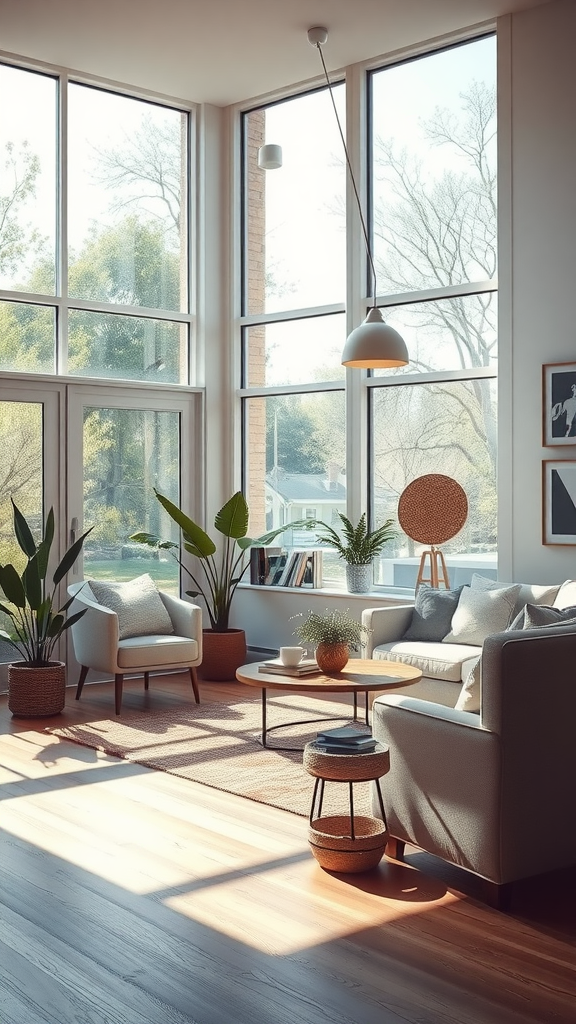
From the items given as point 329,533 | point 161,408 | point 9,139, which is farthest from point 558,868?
point 9,139

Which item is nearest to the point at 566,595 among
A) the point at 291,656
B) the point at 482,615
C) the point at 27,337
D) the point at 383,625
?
the point at 482,615

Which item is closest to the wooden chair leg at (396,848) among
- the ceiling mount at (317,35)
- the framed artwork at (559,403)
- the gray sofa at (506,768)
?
the gray sofa at (506,768)

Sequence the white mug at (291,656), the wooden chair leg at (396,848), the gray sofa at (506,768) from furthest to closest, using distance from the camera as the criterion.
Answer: the white mug at (291,656)
the wooden chair leg at (396,848)
the gray sofa at (506,768)

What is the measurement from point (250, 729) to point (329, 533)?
220cm

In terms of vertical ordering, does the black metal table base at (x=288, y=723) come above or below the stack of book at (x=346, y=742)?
below

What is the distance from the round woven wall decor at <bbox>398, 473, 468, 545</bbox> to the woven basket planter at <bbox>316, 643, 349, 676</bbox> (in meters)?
1.87

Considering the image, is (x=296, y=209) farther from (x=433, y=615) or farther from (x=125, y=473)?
(x=433, y=615)

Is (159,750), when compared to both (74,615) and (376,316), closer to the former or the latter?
(74,615)

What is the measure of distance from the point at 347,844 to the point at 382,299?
4469 mm

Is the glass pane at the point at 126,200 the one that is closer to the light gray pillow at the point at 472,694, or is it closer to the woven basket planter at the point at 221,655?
the woven basket planter at the point at 221,655

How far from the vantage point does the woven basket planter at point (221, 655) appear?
739cm

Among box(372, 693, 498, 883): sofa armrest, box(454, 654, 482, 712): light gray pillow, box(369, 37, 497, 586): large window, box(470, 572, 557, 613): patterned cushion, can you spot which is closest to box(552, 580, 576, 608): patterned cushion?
box(470, 572, 557, 613): patterned cushion

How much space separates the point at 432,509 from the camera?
6.72m

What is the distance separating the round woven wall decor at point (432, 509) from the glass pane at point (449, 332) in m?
0.76
